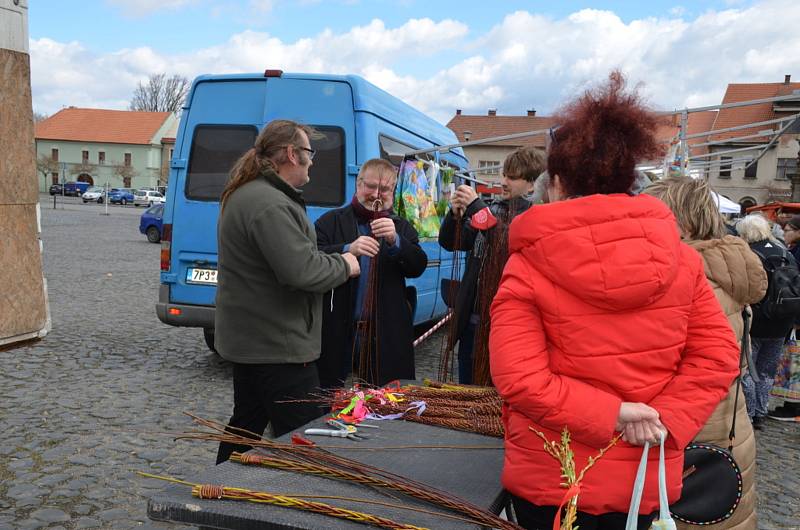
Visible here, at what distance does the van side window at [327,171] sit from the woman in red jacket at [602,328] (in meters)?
4.52

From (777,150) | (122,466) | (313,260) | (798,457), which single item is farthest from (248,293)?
(777,150)

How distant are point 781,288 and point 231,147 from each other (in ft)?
16.0

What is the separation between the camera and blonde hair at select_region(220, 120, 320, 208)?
2945 mm

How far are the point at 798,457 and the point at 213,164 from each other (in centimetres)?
554

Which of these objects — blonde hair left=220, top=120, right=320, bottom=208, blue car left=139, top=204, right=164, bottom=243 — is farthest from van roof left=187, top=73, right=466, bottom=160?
blue car left=139, top=204, right=164, bottom=243

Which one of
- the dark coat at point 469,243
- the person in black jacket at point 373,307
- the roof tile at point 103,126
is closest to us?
the dark coat at point 469,243

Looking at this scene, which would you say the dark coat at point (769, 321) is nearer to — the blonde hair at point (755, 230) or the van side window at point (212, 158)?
the blonde hair at point (755, 230)

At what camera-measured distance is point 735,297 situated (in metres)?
2.92


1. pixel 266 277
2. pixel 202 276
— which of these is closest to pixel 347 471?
pixel 266 277

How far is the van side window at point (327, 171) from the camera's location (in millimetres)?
6215

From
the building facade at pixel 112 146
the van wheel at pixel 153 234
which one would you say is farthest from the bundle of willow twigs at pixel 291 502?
the building facade at pixel 112 146

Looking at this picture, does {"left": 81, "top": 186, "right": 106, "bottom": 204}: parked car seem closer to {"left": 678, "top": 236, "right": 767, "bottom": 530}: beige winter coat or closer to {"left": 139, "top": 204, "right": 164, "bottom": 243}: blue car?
{"left": 139, "top": 204, "right": 164, "bottom": 243}: blue car

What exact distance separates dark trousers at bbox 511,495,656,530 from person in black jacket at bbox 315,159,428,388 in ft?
7.17

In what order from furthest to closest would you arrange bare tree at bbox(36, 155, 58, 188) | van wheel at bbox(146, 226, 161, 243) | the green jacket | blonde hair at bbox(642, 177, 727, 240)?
bare tree at bbox(36, 155, 58, 188) < van wheel at bbox(146, 226, 161, 243) < blonde hair at bbox(642, 177, 727, 240) < the green jacket
